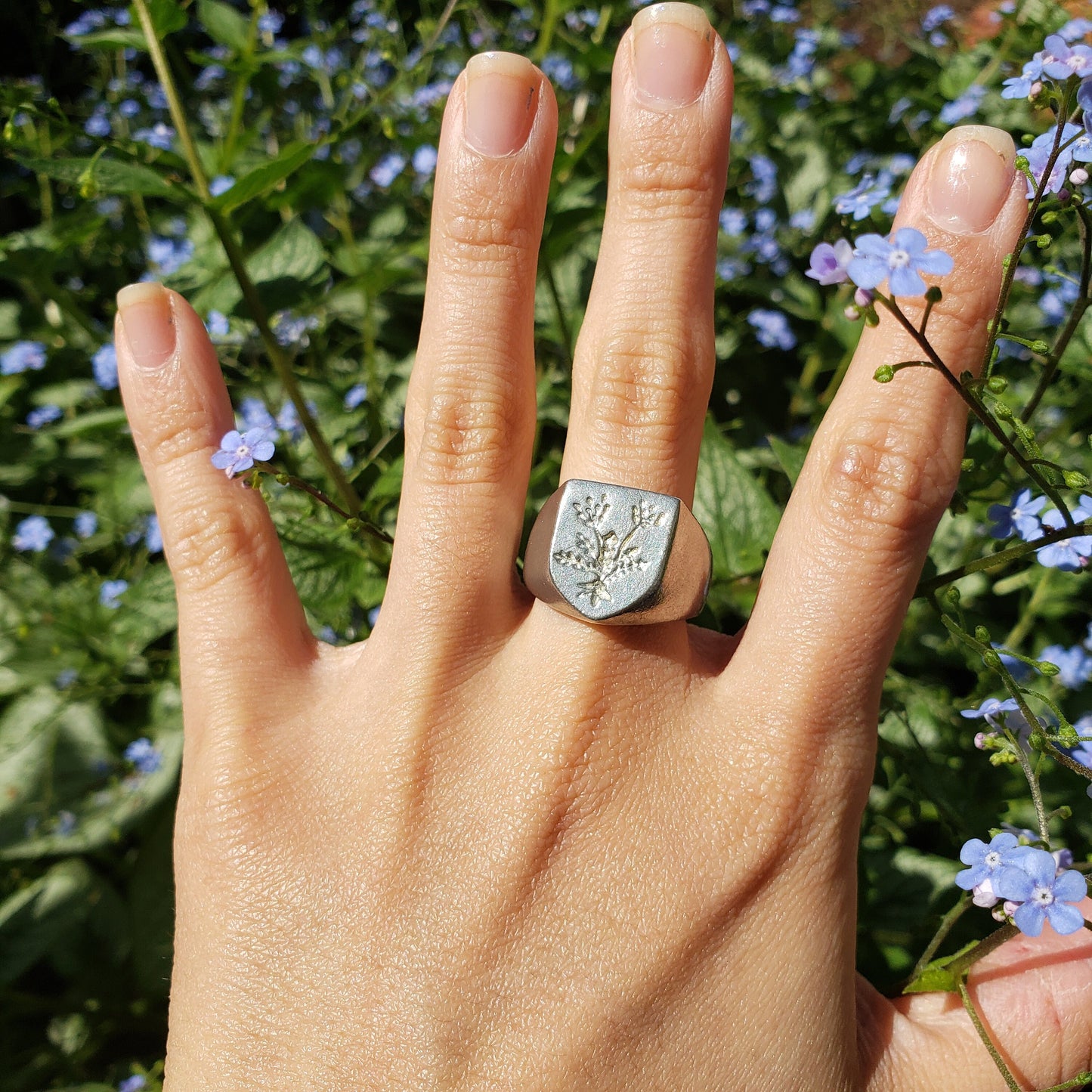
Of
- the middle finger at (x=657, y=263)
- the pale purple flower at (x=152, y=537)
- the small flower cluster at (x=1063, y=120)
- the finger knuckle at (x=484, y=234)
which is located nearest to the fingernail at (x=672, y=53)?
the middle finger at (x=657, y=263)

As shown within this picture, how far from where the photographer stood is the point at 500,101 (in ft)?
5.89

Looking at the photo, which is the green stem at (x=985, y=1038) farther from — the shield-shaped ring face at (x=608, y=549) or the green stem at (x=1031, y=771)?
the shield-shaped ring face at (x=608, y=549)

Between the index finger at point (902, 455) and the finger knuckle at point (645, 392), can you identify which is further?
the finger knuckle at point (645, 392)

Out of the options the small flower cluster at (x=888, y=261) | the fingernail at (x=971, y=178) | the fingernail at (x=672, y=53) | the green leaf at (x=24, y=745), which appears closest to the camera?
the small flower cluster at (x=888, y=261)

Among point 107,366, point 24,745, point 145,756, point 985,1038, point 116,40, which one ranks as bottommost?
point 24,745

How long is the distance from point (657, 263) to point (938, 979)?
1458 mm

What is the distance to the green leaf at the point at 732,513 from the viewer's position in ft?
7.52

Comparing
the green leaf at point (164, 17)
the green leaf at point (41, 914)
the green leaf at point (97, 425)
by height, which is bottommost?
the green leaf at point (41, 914)

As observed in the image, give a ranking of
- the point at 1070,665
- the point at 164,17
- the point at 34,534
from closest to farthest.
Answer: the point at 164,17 < the point at 1070,665 < the point at 34,534

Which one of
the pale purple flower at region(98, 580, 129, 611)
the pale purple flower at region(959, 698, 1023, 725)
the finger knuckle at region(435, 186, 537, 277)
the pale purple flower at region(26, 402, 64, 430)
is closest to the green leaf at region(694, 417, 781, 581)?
the pale purple flower at region(959, 698, 1023, 725)

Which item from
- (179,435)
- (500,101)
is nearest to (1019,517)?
(500,101)

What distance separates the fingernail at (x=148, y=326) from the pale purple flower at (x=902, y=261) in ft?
4.81

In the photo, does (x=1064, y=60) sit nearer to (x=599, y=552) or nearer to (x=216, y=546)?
(x=599, y=552)

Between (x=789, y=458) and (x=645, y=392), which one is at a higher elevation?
(x=645, y=392)
